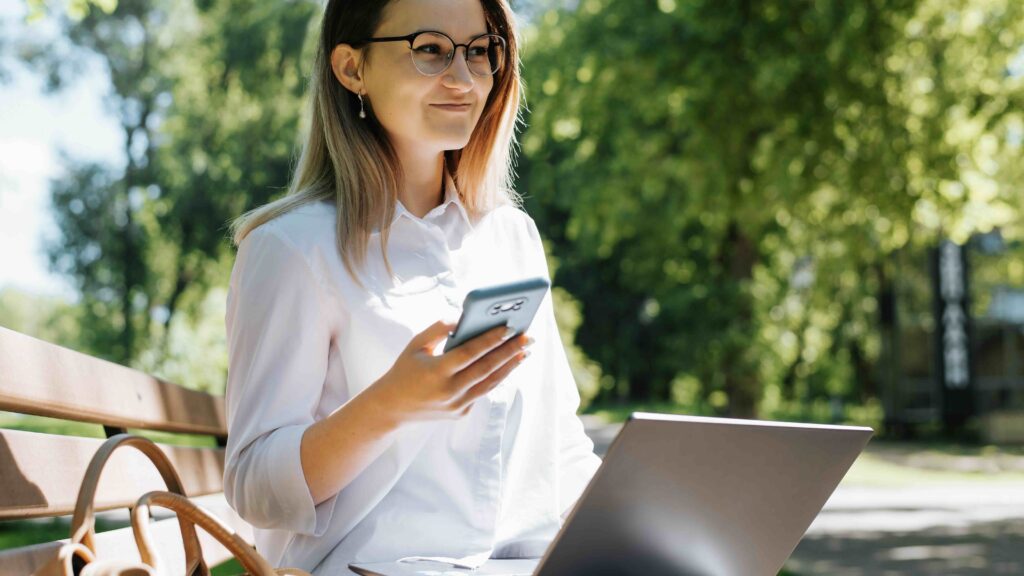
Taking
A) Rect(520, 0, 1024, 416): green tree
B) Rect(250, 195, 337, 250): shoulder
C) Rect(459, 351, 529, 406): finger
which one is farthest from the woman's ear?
Rect(520, 0, 1024, 416): green tree

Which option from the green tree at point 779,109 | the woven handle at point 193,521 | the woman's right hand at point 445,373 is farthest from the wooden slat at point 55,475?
the green tree at point 779,109

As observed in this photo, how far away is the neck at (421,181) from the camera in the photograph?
2.56 metres

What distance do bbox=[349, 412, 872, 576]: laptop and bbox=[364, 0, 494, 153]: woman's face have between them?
2.71ft

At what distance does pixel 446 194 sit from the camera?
2.66 metres

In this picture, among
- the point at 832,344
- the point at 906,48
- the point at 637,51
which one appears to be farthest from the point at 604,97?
the point at 832,344

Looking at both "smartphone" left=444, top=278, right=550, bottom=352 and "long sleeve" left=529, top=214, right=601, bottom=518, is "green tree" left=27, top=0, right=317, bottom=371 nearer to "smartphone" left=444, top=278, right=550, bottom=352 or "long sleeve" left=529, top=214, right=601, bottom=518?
"long sleeve" left=529, top=214, right=601, bottom=518

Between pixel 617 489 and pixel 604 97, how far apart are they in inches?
431

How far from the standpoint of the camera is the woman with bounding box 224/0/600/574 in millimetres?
2195

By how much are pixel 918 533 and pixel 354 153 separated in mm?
9958

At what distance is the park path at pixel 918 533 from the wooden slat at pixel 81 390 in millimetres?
5723

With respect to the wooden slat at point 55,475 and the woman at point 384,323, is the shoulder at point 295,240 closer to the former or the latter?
the woman at point 384,323

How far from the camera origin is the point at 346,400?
2373 mm

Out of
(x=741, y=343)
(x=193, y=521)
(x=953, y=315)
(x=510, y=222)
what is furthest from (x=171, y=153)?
(x=193, y=521)

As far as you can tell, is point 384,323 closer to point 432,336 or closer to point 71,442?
point 432,336
